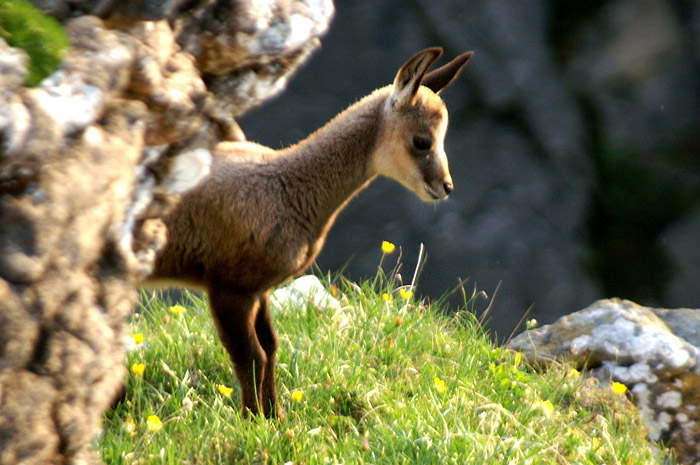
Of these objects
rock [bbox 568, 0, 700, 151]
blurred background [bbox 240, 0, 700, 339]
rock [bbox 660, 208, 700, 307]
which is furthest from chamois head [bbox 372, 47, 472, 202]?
rock [bbox 660, 208, 700, 307]

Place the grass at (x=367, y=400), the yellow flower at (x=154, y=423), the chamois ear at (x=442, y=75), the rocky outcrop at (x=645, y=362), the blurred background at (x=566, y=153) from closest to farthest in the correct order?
the yellow flower at (x=154, y=423) < the grass at (x=367, y=400) < the chamois ear at (x=442, y=75) < the rocky outcrop at (x=645, y=362) < the blurred background at (x=566, y=153)

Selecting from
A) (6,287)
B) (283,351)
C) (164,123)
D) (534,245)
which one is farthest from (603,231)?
(6,287)

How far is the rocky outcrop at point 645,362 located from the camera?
532 centimetres

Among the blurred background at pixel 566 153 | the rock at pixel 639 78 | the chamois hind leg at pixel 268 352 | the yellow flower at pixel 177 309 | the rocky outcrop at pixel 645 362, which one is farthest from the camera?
the rock at pixel 639 78

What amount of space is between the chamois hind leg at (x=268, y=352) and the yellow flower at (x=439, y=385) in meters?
0.85

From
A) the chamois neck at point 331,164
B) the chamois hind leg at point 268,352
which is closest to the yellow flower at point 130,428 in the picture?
the chamois hind leg at point 268,352

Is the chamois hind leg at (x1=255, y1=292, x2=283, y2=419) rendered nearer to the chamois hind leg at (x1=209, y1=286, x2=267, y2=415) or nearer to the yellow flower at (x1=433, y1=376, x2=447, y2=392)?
the chamois hind leg at (x1=209, y1=286, x2=267, y2=415)

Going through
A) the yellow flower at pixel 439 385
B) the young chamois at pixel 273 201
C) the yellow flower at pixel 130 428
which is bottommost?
the yellow flower at pixel 130 428

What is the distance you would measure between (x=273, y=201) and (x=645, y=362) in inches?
133

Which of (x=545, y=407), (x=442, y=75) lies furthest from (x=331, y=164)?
(x=545, y=407)

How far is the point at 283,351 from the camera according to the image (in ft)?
13.8

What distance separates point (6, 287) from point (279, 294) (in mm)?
3546

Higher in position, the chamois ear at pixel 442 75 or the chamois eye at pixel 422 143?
the chamois ear at pixel 442 75

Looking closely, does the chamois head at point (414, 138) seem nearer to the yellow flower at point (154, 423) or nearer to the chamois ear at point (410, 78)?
the chamois ear at point (410, 78)
